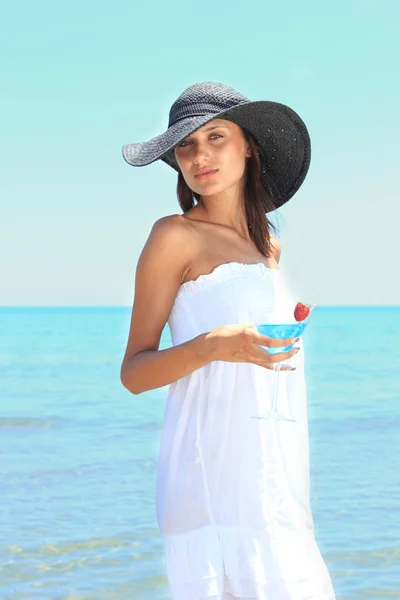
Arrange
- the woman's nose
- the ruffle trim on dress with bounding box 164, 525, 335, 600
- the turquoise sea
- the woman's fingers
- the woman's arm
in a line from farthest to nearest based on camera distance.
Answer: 1. the turquoise sea
2. the woman's nose
3. the woman's arm
4. the ruffle trim on dress with bounding box 164, 525, 335, 600
5. the woman's fingers

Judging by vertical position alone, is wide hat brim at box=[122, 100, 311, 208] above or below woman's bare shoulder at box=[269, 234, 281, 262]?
above

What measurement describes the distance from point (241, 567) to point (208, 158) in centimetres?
134

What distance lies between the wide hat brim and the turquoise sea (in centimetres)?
323

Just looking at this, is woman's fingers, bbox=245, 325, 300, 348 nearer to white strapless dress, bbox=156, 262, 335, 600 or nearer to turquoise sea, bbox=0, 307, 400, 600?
white strapless dress, bbox=156, 262, 335, 600

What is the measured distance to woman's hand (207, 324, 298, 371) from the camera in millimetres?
2691

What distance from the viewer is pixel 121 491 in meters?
8.62

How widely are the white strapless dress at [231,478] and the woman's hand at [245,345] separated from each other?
25cm

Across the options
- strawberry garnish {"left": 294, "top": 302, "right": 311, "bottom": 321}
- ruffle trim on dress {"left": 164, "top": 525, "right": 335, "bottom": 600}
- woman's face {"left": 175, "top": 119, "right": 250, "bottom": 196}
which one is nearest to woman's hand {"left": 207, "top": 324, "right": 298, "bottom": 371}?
strawberry garnish {"left": 294, "top": 302, "right": 311, "bottom": 321}

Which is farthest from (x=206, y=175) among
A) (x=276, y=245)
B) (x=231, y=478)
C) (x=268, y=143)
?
(x=231, y=478)

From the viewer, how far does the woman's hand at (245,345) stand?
8.83 feet

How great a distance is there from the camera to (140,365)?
A: 305cm

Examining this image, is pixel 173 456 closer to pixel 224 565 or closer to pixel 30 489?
pixel 224 565

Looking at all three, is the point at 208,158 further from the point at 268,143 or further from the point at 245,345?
the point at 245,345

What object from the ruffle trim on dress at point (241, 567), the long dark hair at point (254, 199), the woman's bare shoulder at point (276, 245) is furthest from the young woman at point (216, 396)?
the woman's bare shoulder at point (276, 245)
